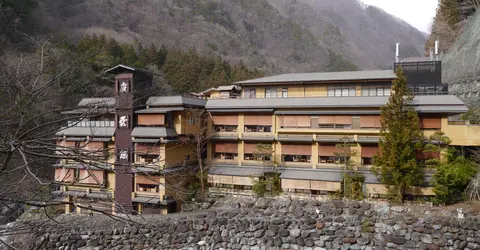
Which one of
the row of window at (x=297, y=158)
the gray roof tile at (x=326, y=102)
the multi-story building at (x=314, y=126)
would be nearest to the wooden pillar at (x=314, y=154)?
the multi-story building at (x=314, y=126)

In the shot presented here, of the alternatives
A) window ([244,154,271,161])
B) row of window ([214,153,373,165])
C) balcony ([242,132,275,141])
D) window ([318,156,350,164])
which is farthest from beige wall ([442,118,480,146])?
window ([244,154,271,161])

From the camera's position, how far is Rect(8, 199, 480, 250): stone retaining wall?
500 inches

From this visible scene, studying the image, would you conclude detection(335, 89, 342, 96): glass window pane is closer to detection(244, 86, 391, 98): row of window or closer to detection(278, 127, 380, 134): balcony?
detection(244, 86, 391, 98): row of window

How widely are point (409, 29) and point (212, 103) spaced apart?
120 metres

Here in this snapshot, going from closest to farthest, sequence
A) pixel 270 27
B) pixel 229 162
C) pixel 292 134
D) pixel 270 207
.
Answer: pixel 270 207, pixel 292 134, pixel 229 162, pixel 270 27

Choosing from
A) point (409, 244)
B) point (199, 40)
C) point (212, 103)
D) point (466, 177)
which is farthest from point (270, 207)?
point (199, 40)

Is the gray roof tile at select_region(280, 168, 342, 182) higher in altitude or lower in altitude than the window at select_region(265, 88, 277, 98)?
lower

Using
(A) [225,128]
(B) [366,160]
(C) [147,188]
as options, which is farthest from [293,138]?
(C) [147,188]

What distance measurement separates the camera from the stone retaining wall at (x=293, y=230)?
12.7m

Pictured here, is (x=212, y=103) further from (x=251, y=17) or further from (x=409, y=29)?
(x=409, y=29)

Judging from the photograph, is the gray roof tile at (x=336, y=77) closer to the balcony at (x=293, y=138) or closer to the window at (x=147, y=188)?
the balcony at (x=293, y=138)

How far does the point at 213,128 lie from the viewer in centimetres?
1967

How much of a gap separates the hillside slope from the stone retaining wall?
133 ft

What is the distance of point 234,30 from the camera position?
74.1 metres
